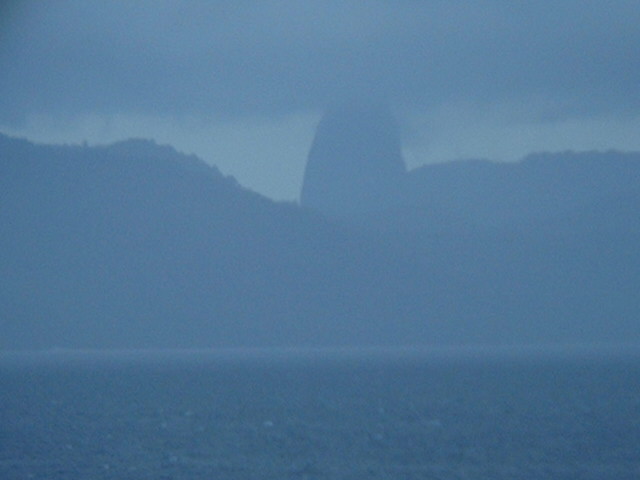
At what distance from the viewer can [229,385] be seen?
3039 inches

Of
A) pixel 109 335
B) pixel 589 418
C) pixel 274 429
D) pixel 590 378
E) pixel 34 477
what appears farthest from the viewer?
pixel 109 335

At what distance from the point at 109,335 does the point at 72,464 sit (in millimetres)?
168092

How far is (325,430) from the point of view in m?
43.9

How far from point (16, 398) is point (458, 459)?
36.4 meters

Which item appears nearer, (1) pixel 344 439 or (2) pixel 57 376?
(1) pixel 344 439

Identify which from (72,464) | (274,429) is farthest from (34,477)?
(274,429)

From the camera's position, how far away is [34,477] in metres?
30.9

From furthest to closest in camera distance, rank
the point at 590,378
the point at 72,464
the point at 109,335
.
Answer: the point at 109,335, the point at 590,378, the point at 72,464

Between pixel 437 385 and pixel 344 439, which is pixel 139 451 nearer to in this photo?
pixel 344 439

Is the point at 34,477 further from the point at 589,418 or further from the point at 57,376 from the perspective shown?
the point at 57,376

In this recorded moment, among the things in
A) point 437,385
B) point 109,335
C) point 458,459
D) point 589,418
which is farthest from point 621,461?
point 109,335

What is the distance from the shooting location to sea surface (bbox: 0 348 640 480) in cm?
3297

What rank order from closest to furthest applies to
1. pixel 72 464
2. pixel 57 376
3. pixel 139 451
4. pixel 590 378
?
pixel 72 464 → pixel 139 451 → pixel 590 378 → pixel 57 376

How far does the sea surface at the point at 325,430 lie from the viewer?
32969 millimetres
